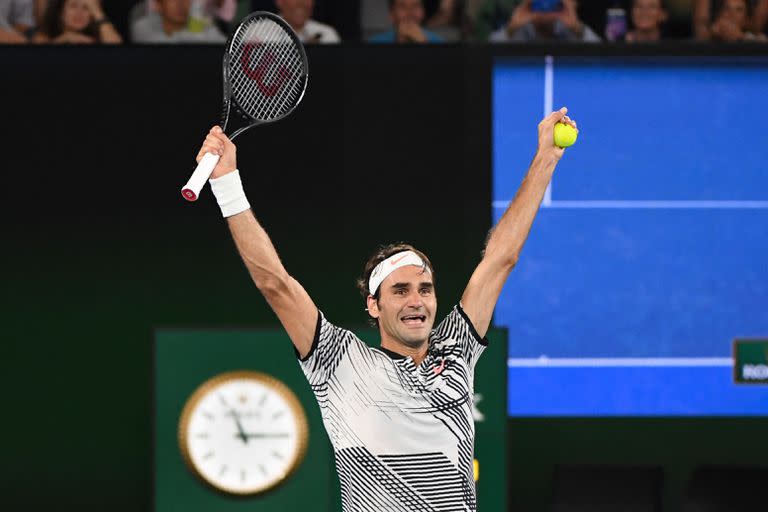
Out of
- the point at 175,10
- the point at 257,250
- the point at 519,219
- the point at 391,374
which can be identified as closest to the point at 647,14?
the point at 175,10

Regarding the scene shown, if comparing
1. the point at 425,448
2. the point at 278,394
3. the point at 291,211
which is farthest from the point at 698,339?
the point at 425,448

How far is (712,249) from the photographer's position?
745 centimetres

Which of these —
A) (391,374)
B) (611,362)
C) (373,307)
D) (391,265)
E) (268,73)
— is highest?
(268,73)

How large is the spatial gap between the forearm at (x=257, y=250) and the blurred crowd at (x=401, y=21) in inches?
164

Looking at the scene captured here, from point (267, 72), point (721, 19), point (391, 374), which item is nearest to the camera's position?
point (391, 374)

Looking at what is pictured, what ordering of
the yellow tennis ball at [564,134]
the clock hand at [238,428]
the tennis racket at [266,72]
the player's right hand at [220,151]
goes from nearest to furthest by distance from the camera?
1. the player's right hand at [220,151]
2. the yellow tennis ball at [564,134]
3. the tennis racket at [266,72]
4. the clock hand at [238,428]

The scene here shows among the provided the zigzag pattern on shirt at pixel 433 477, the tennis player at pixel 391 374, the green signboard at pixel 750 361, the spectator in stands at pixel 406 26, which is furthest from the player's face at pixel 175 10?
the zigzag pattern on shirt at pixel 433 477

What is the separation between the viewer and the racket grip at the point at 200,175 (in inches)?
118

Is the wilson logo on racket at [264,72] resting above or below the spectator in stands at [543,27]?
below

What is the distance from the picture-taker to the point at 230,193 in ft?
10.4

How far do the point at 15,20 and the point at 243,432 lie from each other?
2993 mm

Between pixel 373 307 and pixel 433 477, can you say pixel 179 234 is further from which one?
pixel 433 477

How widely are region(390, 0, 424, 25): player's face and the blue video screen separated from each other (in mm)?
530

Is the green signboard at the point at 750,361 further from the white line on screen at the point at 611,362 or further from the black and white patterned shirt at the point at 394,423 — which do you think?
the black and white patterned shirt at the point at 394,423
